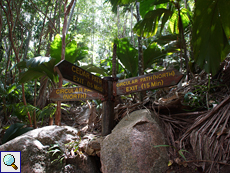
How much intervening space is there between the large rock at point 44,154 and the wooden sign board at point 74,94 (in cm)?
59

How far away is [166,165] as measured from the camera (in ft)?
6.75

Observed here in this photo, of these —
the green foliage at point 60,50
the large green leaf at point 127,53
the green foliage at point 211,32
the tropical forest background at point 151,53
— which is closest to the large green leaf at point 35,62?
the tropical forest background at point 151,53

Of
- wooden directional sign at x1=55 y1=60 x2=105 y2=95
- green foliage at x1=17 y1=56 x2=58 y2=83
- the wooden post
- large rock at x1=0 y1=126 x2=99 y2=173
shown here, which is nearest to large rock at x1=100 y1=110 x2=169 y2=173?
the wooden post

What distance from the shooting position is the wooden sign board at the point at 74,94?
2949 millimetres

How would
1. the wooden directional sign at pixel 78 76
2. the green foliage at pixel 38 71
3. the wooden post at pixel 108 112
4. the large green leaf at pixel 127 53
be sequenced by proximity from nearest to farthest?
the wooden directional sign at pixel 78 76
the wooden post at pixel 108 112
the green foliage at pixel 38 71
the large green leaf at pixel 127 53

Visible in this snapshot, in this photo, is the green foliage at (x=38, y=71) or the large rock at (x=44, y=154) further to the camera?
the green foliage at (x=38, y=71)

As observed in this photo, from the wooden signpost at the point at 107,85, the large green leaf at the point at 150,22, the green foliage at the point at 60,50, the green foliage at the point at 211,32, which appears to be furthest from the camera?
the green foliage at the point at 60,50

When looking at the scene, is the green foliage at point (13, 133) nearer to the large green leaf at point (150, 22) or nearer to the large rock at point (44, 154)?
the large rock at point (44, 154)

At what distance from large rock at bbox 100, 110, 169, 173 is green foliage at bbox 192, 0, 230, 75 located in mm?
1130

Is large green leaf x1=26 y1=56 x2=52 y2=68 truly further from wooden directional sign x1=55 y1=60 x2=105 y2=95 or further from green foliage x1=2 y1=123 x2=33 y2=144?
wooden directional sign x1=55 y1=60 x2=105 y2=95

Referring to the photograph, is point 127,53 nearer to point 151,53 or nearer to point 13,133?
point 151,53

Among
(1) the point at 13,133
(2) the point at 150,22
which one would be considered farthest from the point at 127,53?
(1) the point at 13,133

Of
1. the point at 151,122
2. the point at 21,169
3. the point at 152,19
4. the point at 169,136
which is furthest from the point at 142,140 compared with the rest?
the point at 152,19

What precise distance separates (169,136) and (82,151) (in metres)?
1.40
